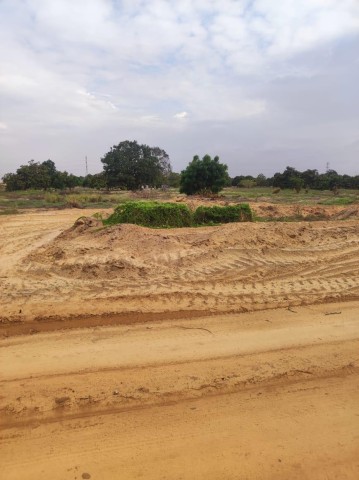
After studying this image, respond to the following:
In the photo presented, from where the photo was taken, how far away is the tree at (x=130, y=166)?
138 feet

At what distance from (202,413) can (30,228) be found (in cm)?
1362

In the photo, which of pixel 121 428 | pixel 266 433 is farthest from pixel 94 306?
pixel 266 433

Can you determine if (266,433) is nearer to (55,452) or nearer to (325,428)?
(325,428)

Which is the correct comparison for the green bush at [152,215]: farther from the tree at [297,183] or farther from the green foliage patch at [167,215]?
the tree at [297,183]

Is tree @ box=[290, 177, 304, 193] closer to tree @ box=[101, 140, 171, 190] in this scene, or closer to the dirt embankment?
tree @ box=[101, 140, 171, 190]

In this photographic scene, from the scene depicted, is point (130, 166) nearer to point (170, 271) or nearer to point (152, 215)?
point (152, 215)

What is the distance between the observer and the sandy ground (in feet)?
10.0

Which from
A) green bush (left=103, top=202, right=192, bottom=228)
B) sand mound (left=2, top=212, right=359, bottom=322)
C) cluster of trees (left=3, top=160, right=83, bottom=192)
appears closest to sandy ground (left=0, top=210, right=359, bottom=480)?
sand mound (left=2, top=212, right=359, bottom=322)

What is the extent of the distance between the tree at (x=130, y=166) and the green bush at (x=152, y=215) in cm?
2919

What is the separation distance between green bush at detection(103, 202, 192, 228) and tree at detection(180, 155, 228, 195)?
1544cm

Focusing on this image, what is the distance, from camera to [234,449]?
3125mm

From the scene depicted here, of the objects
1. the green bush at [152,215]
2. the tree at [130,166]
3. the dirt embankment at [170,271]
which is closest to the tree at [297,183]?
the tree at [130,166]

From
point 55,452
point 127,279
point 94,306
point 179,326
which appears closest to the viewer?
point 55,452

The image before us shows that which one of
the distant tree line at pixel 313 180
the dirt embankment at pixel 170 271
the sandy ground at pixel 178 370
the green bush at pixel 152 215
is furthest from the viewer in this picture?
the distant tree line at pixel 313 180
